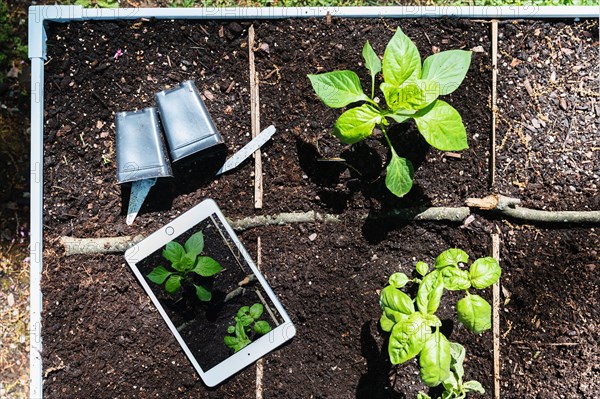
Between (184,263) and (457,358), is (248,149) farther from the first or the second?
(457,358)

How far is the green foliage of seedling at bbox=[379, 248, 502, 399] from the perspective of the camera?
148 cm

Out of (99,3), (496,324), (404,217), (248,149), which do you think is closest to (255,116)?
(248,149)

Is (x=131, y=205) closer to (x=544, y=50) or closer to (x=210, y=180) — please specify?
(x=210, y=180)

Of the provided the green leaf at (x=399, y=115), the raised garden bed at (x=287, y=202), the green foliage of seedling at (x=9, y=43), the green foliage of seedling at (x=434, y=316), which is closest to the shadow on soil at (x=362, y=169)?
the raised garden bed at (x=287, y=202)

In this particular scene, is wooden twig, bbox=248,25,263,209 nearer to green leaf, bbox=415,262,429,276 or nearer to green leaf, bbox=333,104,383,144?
green leaf, bbox=333,104,383,144

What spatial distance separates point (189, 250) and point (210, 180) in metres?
0.24

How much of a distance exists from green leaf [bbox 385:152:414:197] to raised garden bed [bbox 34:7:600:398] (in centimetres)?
9

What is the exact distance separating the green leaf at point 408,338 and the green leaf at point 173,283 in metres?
0.67

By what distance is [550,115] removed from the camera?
1.75 metres

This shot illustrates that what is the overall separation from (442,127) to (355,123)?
0.82 ft

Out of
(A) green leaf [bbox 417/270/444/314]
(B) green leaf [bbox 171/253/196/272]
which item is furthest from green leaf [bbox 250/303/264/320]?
(A) green leaf [bbox 417/270/444/314]

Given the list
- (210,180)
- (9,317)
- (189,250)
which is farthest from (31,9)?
(9,317)

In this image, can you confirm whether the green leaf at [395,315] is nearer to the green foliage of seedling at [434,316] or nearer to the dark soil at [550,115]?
the green foliage of seedling at [434,316]

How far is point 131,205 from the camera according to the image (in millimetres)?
1729
